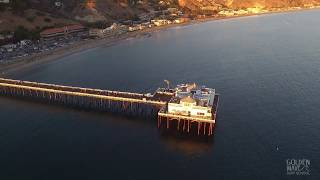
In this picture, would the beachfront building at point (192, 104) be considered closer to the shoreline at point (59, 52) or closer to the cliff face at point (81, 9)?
the shoreline at point (59, 52)

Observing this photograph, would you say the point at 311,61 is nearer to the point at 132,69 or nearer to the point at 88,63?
the point at 132,69

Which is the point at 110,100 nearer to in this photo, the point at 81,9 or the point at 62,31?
the point at 62,31

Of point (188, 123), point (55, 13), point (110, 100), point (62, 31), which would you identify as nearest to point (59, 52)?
point (62, 31)

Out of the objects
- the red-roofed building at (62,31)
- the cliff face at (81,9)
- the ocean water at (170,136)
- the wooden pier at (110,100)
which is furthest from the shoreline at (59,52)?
the cliff face at (81,9)

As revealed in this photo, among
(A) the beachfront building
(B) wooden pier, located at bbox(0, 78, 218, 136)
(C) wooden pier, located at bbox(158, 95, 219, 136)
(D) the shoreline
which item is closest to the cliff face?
(D) the shoreline

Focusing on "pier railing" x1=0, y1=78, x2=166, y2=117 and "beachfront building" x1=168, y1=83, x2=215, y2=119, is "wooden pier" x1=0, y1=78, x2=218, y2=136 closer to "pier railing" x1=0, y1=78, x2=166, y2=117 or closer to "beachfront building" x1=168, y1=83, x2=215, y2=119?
"pier railing" x1=0, y1=78, x2=166, y2=117
